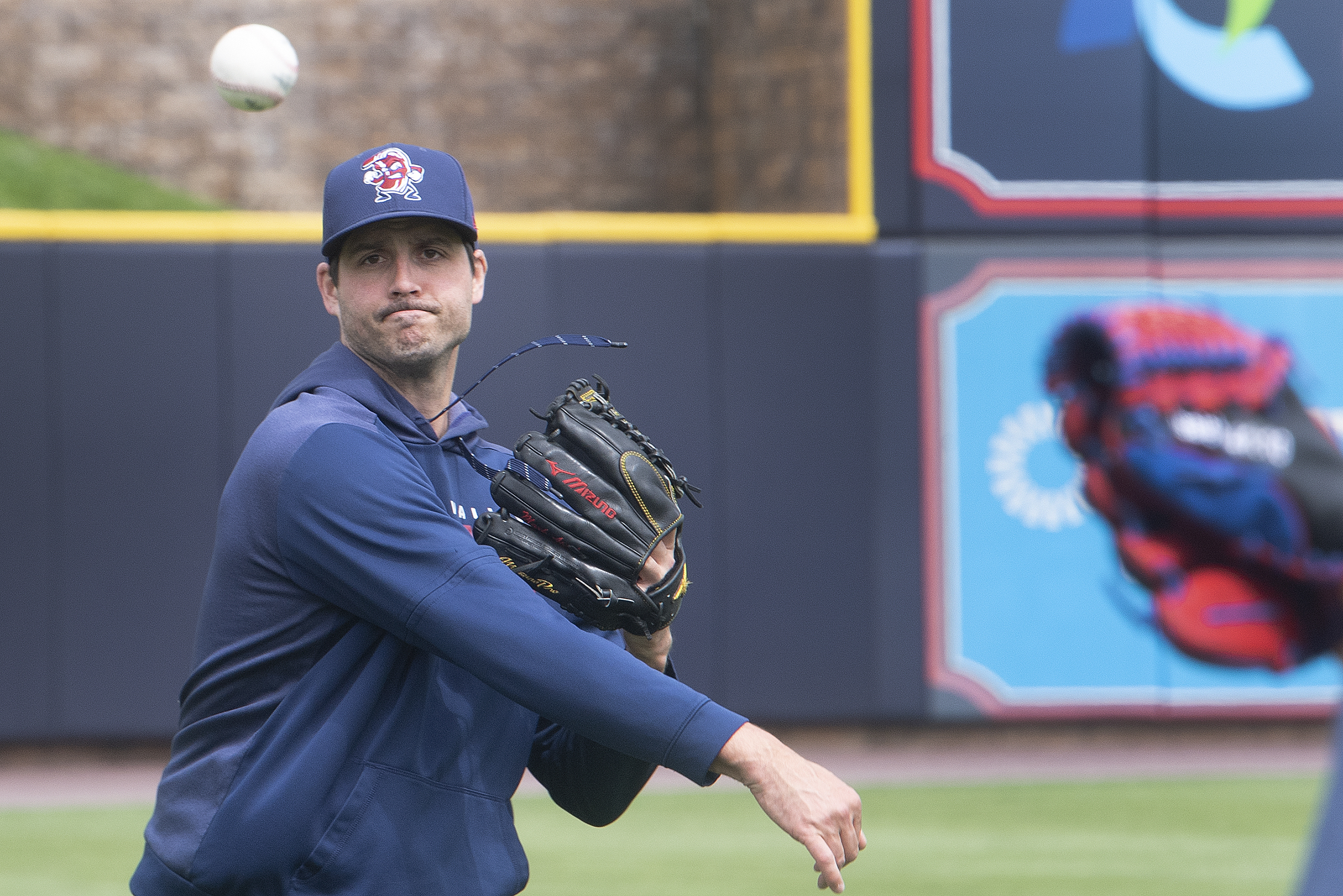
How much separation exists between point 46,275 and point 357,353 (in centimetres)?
598

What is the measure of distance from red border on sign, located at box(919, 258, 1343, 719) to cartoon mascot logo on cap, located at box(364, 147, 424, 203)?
6.14 meters

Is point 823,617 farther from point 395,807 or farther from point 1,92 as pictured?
point 1,92

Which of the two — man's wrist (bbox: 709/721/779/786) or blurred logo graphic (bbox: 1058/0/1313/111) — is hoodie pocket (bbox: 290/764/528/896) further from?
blurred logo graphic (bbox: 1058/0/1313/111)

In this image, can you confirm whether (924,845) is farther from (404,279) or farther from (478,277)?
(404,279)

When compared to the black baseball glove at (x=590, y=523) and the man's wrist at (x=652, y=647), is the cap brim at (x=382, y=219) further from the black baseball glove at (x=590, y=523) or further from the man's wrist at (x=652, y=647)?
the man's wrist at (x=652, y=647)

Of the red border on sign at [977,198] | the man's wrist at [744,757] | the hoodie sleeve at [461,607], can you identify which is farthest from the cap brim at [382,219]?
the red border on sign at [977,198]

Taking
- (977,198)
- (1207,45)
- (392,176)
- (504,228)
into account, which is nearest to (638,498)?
(392,176)

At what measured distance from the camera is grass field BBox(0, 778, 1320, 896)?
17.0 feet

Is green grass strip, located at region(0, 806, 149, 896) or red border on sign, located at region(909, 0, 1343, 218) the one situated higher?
red border on sign, located at region(909, 0, 1343, 218)

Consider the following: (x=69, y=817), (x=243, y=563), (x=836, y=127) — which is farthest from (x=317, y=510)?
(x=836, y=127)

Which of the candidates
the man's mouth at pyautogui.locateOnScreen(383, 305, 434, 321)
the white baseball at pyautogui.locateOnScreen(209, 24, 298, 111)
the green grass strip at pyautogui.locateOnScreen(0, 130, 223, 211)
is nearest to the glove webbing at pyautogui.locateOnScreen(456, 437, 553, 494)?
the man's mouth at pyautogui.locateOnScreen(383, 305, 434, 321)

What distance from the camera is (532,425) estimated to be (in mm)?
7742

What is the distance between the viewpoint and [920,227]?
8047 mm

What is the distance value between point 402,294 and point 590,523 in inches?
16.3
